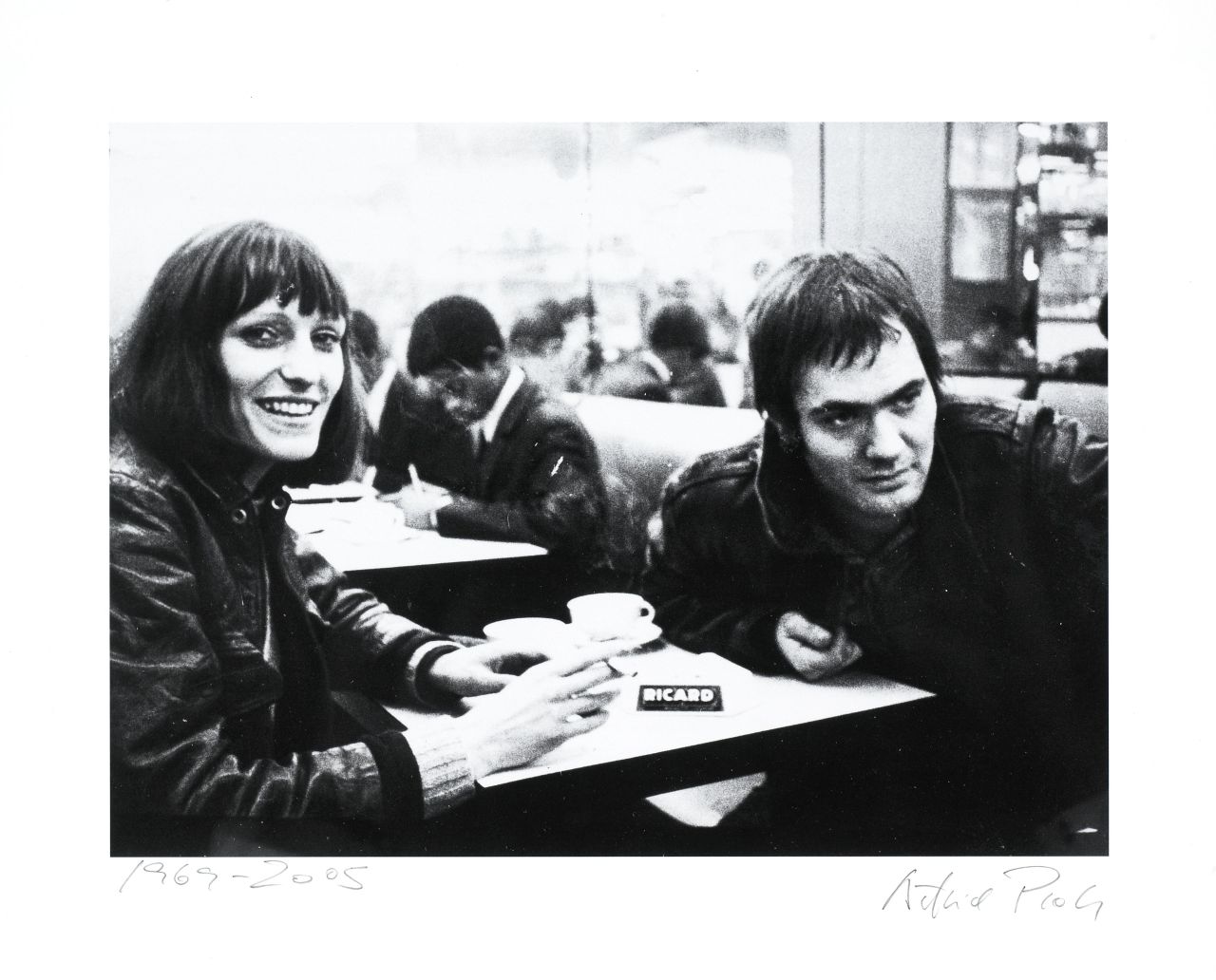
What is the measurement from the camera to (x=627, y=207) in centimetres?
145

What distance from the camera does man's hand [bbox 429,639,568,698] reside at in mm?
1451

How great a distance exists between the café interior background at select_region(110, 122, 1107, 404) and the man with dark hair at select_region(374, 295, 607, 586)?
0.09 m

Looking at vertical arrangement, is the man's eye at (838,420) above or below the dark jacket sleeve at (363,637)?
above

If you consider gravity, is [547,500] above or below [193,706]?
above

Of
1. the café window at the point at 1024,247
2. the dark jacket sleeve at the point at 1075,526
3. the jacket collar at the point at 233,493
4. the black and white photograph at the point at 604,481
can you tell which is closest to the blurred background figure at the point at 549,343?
the black and white photograph at the point at 604,481

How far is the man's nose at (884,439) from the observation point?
57.1 inches

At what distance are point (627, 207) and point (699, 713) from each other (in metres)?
0.68

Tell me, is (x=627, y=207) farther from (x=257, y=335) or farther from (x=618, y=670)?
(x=618, y=670)

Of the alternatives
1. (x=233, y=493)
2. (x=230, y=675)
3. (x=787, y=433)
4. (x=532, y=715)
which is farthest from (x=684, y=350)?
(x=230, y=675)

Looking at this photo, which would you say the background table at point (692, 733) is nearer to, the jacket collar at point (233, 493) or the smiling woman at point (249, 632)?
the smiling woman at point (249, 632)

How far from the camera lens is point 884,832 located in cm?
146
